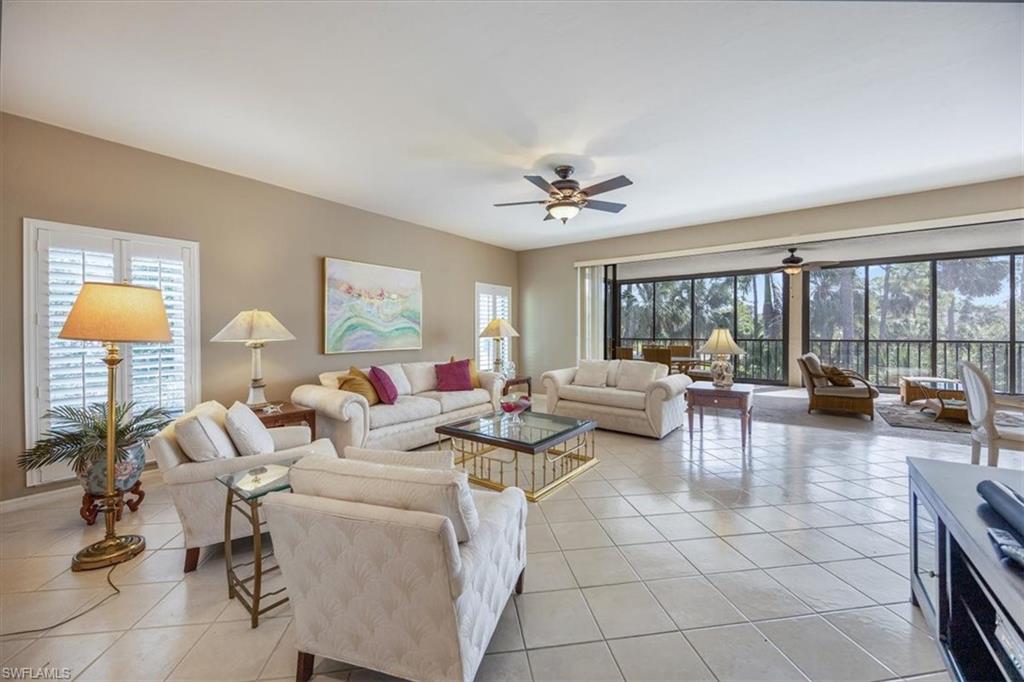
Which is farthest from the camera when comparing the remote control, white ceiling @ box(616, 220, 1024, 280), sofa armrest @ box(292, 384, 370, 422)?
white ceiling @ box(616, 220, 1024, 280)

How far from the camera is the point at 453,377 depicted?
5121 mm

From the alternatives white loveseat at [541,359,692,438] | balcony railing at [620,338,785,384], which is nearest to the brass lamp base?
white loveseat at [541,359,692,438]

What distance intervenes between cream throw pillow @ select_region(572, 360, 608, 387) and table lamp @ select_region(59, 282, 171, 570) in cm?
434

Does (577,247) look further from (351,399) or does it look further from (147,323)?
(147,323)

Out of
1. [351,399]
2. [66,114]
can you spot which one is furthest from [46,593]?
[66,114]

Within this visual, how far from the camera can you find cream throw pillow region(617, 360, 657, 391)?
500 centimetres

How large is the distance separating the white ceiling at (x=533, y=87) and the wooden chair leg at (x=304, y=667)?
2.76m

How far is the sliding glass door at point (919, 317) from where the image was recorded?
656 cm

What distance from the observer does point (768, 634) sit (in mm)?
1720

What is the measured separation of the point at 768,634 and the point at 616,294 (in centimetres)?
572

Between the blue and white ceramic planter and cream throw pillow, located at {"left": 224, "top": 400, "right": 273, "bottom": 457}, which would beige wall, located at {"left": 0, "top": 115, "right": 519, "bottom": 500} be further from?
cream throw pillow, located at {"left": 224, "top": 400, "right": 273, "bottom": 457}

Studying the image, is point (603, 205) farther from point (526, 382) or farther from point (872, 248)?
point (872, 248)

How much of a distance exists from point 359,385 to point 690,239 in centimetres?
499

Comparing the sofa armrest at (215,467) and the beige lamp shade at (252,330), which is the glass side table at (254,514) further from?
the beige lamp shade at (252,330)
